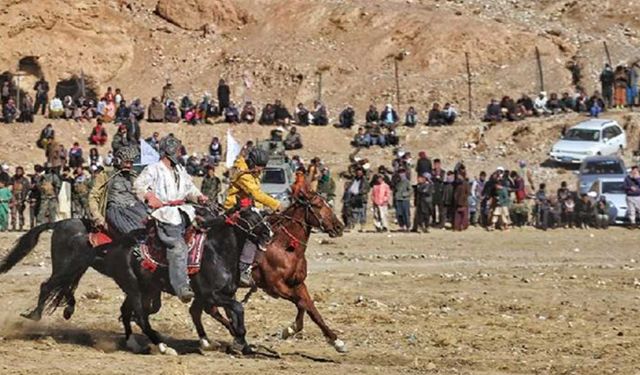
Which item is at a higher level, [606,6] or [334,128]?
[606,6]

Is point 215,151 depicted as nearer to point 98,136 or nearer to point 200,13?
point 98,136

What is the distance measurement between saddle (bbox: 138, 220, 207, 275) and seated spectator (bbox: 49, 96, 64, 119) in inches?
1205

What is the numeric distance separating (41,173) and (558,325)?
19278mm

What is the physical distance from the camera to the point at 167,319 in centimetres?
2056

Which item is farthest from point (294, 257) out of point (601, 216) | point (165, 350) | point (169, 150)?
point (601, 216)

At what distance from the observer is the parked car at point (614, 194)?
37.6 m

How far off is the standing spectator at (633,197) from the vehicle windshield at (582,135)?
28.0 feet

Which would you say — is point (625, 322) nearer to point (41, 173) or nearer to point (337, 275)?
point (337, 275)

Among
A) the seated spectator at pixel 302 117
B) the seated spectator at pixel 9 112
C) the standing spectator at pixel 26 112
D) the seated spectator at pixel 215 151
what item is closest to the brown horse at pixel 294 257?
the seated spectator at pixel 215 151

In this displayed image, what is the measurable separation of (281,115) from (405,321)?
2924 centimetres

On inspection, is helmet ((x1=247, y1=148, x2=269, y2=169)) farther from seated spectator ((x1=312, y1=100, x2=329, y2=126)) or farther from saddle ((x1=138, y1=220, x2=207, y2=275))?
seated spectator ((x1=312, y1=100, x2=329, y2=126))

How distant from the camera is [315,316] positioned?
17.5 metres

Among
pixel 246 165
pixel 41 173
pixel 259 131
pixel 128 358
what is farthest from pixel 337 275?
pixel 259 131

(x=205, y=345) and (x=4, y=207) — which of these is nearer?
(x=205, y=345)
